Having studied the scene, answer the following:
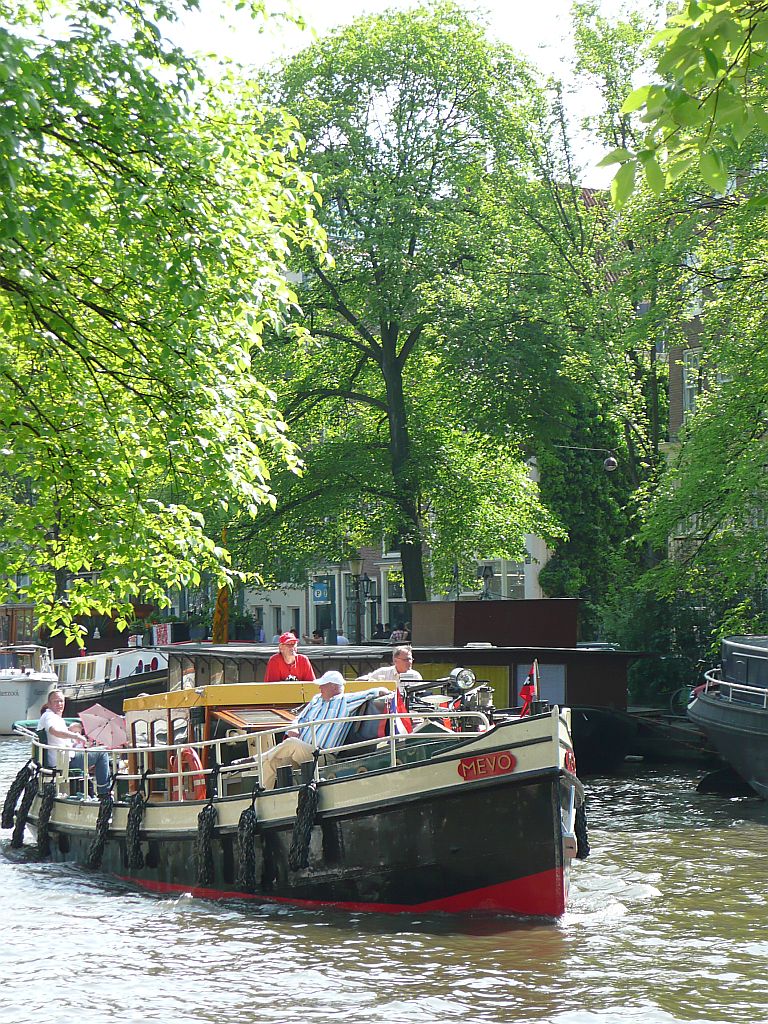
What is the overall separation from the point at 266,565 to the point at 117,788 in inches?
707

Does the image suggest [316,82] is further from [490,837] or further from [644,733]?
[490,837]

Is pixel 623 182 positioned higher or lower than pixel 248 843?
higher

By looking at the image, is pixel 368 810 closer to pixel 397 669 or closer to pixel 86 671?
pixel 397 669

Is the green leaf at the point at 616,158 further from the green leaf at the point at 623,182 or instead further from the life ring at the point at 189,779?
the life ring at the point at 189,779

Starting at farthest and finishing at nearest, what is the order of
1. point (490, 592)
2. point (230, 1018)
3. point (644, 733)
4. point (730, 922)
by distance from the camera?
point (490, 592), point (644, 733), point (730, 922), point (230, 1018)

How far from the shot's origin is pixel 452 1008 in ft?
34.1

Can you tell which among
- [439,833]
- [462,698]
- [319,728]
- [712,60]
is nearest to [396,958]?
[439,833]

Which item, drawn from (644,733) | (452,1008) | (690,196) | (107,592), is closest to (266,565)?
(644,733)

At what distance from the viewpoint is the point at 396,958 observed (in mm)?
11969

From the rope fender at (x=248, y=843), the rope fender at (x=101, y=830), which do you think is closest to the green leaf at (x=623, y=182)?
the rope fender at (x=248, y=843)

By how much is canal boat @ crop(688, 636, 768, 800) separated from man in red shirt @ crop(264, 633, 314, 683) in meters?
8.24

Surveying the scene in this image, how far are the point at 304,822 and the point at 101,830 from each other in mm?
4227

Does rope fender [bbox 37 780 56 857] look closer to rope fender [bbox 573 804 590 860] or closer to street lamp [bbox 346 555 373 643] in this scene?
rope fender [bbox 573 804 590 860]

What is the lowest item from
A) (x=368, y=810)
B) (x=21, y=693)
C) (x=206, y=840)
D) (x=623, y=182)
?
(x=206, y=840)
